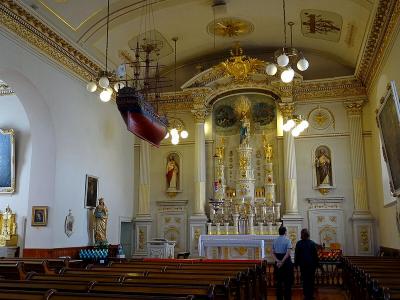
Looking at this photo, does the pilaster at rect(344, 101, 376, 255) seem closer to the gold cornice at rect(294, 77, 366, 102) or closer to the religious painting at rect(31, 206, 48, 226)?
the gold cornice at rect(294, 77, 366, 102)

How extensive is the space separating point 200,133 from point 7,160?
548 cm

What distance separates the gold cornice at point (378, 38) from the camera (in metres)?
8.13

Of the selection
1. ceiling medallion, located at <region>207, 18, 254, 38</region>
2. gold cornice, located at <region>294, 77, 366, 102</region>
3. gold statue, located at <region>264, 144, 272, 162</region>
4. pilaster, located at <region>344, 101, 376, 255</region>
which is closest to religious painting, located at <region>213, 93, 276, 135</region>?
gold statue, located at <region>264, 144, 272, 162</region>

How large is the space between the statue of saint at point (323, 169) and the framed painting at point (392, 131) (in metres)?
3.28

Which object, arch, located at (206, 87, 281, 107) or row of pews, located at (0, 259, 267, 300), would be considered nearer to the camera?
row of pews, located at (0, 259, 267, 300)

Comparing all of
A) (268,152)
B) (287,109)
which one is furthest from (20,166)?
(287,109)

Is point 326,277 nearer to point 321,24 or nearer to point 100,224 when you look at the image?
point 100,224

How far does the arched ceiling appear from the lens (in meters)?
9.58

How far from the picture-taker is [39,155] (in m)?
9.44

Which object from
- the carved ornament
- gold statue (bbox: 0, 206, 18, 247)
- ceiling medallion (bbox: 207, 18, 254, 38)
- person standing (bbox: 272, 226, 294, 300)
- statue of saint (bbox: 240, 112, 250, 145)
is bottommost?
person standing (bbox: 272, 226, 294, 300)

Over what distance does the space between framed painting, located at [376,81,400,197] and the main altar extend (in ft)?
13.0

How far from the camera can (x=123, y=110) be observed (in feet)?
23.7

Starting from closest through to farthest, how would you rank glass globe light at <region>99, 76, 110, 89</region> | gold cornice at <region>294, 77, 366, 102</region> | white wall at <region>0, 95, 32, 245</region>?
glass globe light at <region>99, 76, 110, 89</region> → white wall at <region>0, 95, 32, 245</region> → gold cornice at <region>294, 77, 366, 102</region>

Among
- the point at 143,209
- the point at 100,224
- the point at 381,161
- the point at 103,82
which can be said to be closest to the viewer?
the point at 103,82
